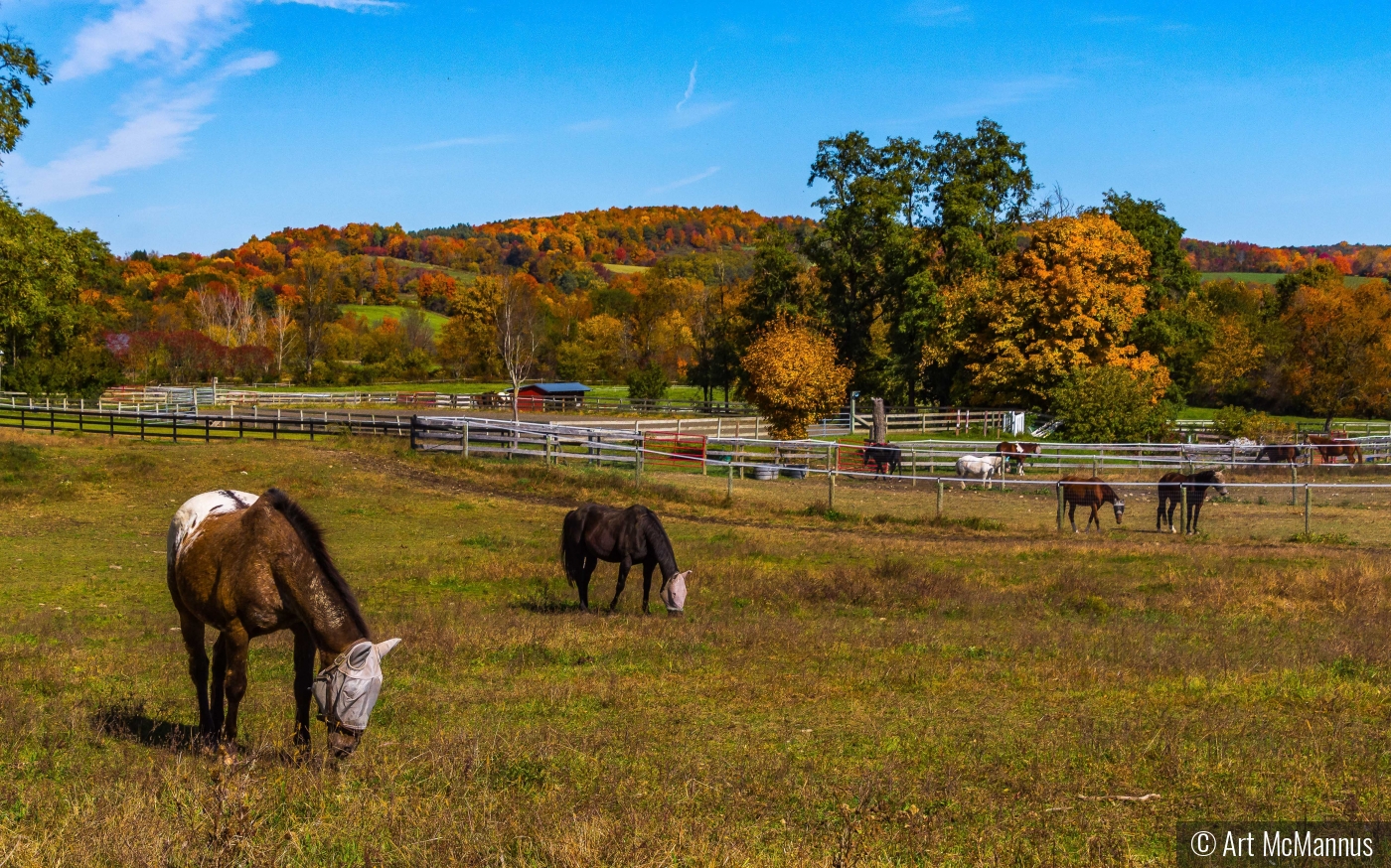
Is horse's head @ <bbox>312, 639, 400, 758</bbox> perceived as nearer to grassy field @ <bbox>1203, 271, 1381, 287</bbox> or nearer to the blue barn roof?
the blue barn roof

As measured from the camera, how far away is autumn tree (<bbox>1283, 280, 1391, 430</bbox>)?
196ft

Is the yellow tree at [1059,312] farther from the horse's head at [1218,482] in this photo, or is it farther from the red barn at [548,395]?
the red barn at [548,395]

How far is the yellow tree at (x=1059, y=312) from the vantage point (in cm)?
4653

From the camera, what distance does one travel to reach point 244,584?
6.86 meters

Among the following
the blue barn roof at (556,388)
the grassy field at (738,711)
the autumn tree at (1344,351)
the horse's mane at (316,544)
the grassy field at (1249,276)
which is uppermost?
the grassy field at (1249,276)

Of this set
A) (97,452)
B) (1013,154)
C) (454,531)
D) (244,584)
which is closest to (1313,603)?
(244,584)

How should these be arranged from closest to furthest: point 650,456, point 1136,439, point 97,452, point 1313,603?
point 1313,603 → point 97,452 → point 650,456 → point 1136,439

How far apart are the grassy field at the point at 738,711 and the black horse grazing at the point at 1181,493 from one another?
12.0 ft

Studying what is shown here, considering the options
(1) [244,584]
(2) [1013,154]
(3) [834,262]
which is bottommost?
(1) [244,584]

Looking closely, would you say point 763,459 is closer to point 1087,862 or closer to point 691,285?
point 1087,862

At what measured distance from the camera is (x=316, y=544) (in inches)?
271

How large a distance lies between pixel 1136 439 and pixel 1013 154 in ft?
67.8

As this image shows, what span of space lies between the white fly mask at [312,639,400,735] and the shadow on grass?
4.32 feet

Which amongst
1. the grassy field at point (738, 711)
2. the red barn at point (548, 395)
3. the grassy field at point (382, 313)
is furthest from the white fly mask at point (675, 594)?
the grassy field at point (382, 313)
